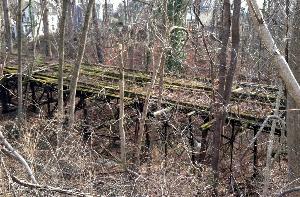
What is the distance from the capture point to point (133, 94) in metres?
13.6

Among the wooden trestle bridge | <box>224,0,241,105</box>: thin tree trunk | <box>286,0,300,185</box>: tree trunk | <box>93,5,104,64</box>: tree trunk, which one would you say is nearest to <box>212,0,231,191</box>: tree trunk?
<box>224,0,241,105</box>: thin tree trunk

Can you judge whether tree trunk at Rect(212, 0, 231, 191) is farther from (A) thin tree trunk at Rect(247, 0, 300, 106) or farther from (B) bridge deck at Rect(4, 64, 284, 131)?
(A) thin tree trunk at Rect(247, 0, 300, 106)

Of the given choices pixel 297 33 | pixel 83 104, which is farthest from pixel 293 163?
pixel 83 104

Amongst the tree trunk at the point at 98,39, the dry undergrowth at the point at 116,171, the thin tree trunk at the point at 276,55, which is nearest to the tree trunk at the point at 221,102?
the dry undergrowth at the point at 116,171

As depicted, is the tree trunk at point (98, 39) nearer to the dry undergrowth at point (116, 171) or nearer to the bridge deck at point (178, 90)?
the bridge deck at point (178, 90)

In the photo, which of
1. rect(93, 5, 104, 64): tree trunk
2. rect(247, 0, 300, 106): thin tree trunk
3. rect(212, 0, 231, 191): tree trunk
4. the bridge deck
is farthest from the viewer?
rect(93, 5, 104, 64): tree trunk

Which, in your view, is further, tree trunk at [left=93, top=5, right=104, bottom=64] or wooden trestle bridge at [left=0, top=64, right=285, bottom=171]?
tree trunk at [left=93, top=5, right=104, bottom=64]

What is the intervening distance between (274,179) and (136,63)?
17.9 m

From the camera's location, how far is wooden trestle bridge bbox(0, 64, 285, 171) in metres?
11.5

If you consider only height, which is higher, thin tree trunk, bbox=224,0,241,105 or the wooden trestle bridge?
thin tree trunk, bbox=224,0,241,105

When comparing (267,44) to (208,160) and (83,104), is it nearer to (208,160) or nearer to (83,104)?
(208,160)

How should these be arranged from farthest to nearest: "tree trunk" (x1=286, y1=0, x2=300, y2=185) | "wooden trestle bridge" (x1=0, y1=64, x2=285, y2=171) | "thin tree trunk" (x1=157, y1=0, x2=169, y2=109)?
"wooden trestle bridge" (x1=0, y1=64, x2=285, y2=171) → "thin tree trunk" (x1=157, y1=0, x2=169, y2=109) → "tree trunk" (x1=286, y1=0, x2=300, y2=185)

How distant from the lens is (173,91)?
13.7m

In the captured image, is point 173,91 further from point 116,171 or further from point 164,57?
point 116,171
